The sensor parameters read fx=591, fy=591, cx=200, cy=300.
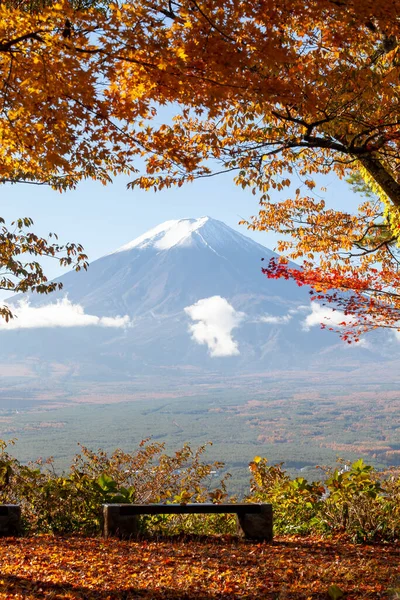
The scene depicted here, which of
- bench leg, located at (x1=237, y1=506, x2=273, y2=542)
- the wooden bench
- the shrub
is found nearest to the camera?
the wooden bench

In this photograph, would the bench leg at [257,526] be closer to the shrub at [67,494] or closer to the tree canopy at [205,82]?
the shrub at [67,494]

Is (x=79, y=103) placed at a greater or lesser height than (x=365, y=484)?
greater

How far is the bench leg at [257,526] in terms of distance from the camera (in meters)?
6.21

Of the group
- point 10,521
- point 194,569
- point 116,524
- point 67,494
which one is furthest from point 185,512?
point 10,521

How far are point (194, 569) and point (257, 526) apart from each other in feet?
4.69

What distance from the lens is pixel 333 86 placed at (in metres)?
5.67

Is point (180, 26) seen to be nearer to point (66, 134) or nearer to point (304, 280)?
point (66, 134)

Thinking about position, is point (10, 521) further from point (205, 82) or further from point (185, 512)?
point (205, 82)

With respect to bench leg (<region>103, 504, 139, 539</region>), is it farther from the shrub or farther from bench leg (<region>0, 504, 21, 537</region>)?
bench leg (<region>0, 504, 21, 537</region>)

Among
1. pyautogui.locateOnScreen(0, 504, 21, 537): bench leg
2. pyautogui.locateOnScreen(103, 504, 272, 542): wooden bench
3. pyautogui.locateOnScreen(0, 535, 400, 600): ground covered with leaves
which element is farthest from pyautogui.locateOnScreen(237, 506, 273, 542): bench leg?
pyautogui.locateOnScreen(0, 504, 21, 537): bench leg

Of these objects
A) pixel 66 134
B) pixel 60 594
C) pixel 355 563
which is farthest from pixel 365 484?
pixel 66 134

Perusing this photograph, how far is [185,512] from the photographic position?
19.8 ft

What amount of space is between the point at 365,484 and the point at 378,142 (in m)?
3.83

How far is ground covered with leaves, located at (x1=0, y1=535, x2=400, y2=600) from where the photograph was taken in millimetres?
4336
